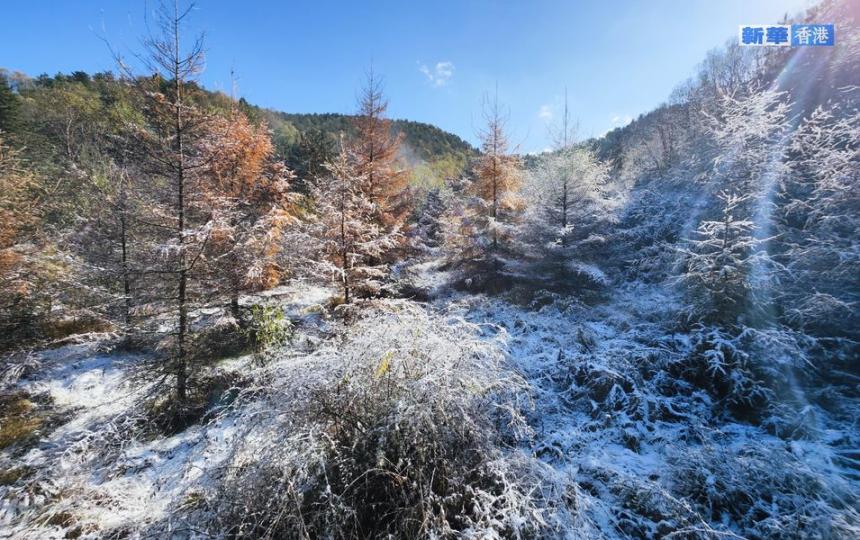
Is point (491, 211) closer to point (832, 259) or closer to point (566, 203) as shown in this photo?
point (566, 203)

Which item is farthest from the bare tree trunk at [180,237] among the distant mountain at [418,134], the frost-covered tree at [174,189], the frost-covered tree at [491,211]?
the distant mountain at [418,134]

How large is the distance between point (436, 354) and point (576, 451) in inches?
123

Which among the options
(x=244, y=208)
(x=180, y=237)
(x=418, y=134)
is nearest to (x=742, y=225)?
(x=180, y=237)

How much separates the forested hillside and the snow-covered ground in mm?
37

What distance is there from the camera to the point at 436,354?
3891mm

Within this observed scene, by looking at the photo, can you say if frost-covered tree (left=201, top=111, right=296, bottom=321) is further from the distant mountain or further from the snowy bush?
the distant mountain

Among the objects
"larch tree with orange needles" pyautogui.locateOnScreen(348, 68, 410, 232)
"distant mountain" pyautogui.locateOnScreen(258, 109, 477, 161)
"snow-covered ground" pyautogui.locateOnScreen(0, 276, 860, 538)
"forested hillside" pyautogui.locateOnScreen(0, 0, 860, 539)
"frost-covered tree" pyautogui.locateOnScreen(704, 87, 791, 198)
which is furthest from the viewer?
"distant mountain" pyautogui.locateOnScreen(258, 109, 477, 161)

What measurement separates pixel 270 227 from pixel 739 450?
38.8 feet

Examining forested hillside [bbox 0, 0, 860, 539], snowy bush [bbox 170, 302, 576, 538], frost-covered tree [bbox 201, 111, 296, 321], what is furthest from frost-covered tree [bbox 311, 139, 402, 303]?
snowy bush [bbox 170, 302, 576, 538]

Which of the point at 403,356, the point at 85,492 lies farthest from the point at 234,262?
the point at 403,356

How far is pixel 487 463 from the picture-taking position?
3.43 m

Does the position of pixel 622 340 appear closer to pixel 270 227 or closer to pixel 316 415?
pixel 316 415

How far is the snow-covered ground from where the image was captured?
12.0 ft

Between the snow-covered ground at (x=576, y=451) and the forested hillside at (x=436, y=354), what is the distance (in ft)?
0.12
